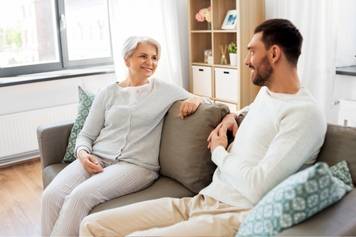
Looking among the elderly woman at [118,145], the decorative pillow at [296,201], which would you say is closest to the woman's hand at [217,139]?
the elderly woman at [118,145]

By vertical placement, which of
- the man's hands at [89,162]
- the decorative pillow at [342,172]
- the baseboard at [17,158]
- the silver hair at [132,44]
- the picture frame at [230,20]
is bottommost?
the baseboard at [17,158]

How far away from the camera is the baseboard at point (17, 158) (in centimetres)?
348

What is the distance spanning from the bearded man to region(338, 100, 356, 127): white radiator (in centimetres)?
149

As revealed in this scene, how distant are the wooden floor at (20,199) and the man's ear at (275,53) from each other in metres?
1.70

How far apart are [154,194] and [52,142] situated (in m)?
0.81

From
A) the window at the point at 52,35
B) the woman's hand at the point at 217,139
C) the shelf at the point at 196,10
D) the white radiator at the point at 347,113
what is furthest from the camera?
the shelf at the point at 196,10

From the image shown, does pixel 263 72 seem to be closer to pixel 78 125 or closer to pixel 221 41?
pixel 78 125

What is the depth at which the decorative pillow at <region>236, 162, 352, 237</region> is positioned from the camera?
1079 mm

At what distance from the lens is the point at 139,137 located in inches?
76.8

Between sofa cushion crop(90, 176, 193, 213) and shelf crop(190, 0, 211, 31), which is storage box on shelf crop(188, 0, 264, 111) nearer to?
shelf crop(190, 0, 211, 31)

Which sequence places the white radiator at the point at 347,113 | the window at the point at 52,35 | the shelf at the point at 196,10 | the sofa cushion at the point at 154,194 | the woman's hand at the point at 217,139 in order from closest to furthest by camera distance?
the woman's hand at the point at 217,139
the sofa cushion at the point at 154,194
the white radiator at the point at 347,113
the window at the point at 52,35
the shelf at the point at 196,10

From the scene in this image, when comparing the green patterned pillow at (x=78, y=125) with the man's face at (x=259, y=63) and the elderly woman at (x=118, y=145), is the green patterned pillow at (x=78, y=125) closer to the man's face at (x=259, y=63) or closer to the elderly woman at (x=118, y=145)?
the elderly woman at (x=118, y=145)

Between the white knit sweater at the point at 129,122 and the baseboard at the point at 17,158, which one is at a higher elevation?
the white knit sweater at the point at 129,122

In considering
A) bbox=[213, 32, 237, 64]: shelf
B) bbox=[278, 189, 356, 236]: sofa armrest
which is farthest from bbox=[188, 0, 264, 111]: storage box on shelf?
bbox=[278, 189, 356, 236]: sofa armrest
